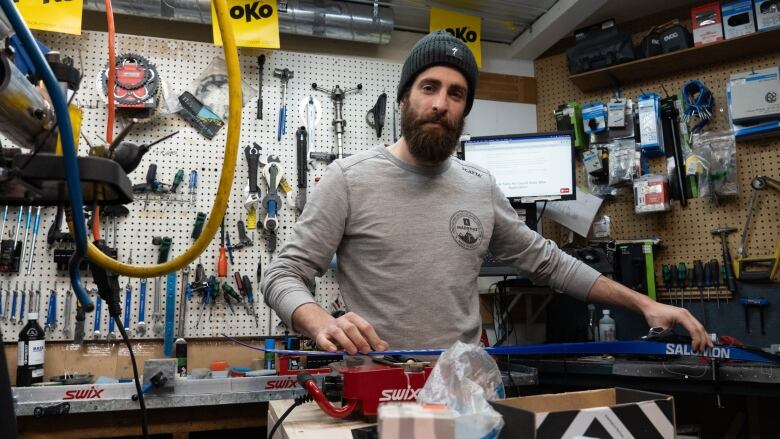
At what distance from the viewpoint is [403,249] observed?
135cm

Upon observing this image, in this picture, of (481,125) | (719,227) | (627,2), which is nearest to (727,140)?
(719,227)

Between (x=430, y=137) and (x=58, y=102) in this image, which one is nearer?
(x=58, y=102)

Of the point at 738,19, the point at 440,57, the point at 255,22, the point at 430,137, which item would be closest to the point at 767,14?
the point at 738,19

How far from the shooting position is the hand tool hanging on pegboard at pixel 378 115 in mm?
2688

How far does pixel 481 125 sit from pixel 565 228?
0.72m

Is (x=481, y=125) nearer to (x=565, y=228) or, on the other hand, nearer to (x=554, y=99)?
(x=554, y=99)

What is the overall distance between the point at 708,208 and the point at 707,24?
0.84 m

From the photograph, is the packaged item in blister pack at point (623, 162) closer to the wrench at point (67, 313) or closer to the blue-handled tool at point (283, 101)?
the blue-handled tool at point (283, 101)

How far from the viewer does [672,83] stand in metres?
2.63

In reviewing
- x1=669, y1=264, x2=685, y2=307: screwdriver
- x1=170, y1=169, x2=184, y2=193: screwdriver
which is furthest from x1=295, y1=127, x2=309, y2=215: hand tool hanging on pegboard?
x1=669, y1=264, x2=685, y2=307: screwdriver

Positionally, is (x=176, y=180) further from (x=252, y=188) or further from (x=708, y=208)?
(x=708, y=208)

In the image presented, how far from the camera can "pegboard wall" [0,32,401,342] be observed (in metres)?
2.27

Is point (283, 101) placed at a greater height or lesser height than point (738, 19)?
lesser

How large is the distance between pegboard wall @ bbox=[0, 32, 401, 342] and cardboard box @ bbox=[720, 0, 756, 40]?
161 centimetres
